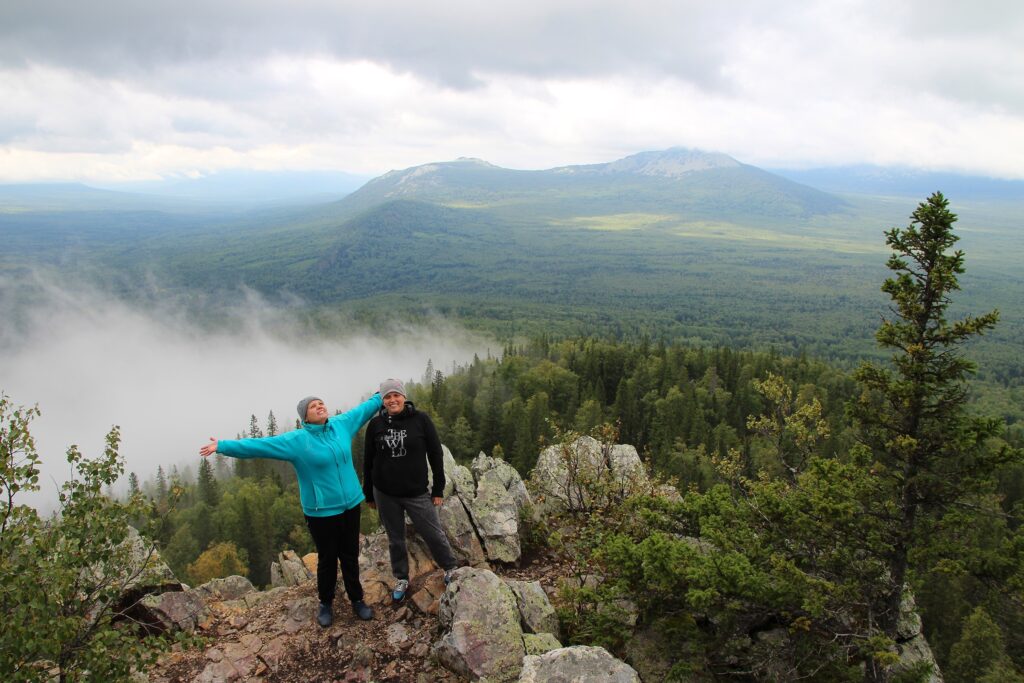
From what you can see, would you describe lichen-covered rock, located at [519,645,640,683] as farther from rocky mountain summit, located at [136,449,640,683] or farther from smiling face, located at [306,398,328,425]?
smiling face, located at [306,398,328,425]

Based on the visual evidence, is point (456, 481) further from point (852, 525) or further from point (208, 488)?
point (208, 488)

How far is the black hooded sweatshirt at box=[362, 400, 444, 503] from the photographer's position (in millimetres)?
9719

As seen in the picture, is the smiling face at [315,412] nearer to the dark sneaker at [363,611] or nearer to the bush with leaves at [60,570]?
the bush with leaves at [60,570]

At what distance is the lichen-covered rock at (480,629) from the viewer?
829 centimetres

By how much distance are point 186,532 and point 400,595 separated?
56.6 metres

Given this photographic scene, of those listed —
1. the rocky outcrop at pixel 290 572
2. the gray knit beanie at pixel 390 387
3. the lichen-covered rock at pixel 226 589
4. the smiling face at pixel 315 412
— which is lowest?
the rocky outcrop at pixel 290 572

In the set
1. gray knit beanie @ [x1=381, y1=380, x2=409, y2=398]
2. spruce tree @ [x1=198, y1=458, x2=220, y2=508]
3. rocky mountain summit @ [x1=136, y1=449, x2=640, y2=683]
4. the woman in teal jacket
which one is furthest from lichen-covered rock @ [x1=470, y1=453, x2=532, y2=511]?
spruce tree @ [x1=198, y1=458, x2=220, y2=508]

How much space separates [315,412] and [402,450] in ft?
5.42

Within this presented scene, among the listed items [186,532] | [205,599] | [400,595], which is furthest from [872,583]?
[186,532]

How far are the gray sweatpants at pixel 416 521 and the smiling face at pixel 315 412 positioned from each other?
193 cm

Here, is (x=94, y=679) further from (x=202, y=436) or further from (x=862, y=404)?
(x=202, y=436)

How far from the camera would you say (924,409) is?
30.8 feet

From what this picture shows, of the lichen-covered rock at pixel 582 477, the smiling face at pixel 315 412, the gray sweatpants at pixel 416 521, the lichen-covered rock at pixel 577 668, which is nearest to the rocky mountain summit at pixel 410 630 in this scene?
the lichen-covered rock at pixel 577 668

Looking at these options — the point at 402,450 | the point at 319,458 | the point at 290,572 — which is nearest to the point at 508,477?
the point at 290,572
